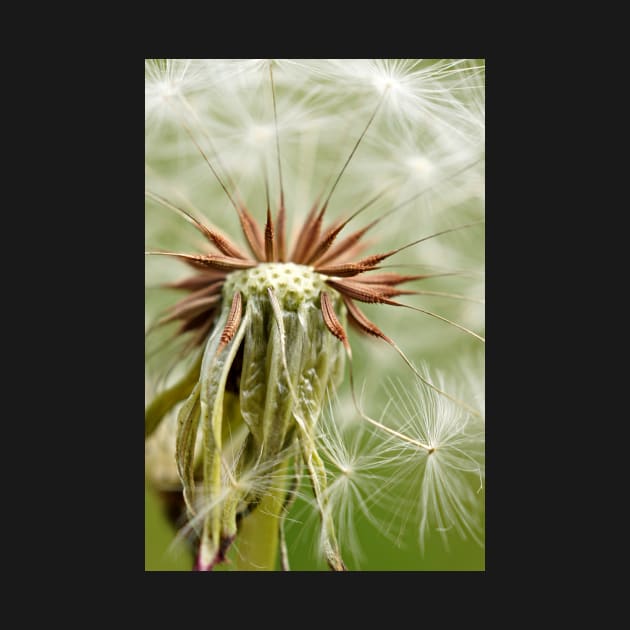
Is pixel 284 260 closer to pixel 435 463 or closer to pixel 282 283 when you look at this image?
pixel 282 283

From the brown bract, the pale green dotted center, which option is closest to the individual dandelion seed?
the brown bract

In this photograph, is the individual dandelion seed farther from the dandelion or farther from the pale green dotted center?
the pale green dotted center

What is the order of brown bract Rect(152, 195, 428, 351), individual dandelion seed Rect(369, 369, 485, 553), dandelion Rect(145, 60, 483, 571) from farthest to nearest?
individual dandelion seed Rect(369, 369, 485, 553) < brown bract Rect(152, 195, 428, 351) < dandelion Rect(145, 60, 483, 571)

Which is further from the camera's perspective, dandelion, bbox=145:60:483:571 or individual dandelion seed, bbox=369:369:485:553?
individual dandelion seed, bbox=369:369:485:553

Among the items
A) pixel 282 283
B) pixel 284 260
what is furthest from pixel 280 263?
pixel 282 283

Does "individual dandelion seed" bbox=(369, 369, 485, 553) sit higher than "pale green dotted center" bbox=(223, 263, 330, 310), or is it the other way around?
"pale green dotted center" bbox=(223, 263, 330, 310)

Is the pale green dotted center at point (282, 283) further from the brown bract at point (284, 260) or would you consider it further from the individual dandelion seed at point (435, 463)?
the individual dandelion seed at point (435, 463)

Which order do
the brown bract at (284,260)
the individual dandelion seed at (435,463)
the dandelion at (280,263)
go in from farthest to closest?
the individual dandelion seed at (435,463), the brown bract at (284,260), the dandelion at (280,263)

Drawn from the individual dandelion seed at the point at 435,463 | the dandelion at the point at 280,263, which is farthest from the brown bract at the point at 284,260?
the individual dandelion seed at the point at 435,463

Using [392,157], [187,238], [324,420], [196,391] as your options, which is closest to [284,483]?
[324,420]
